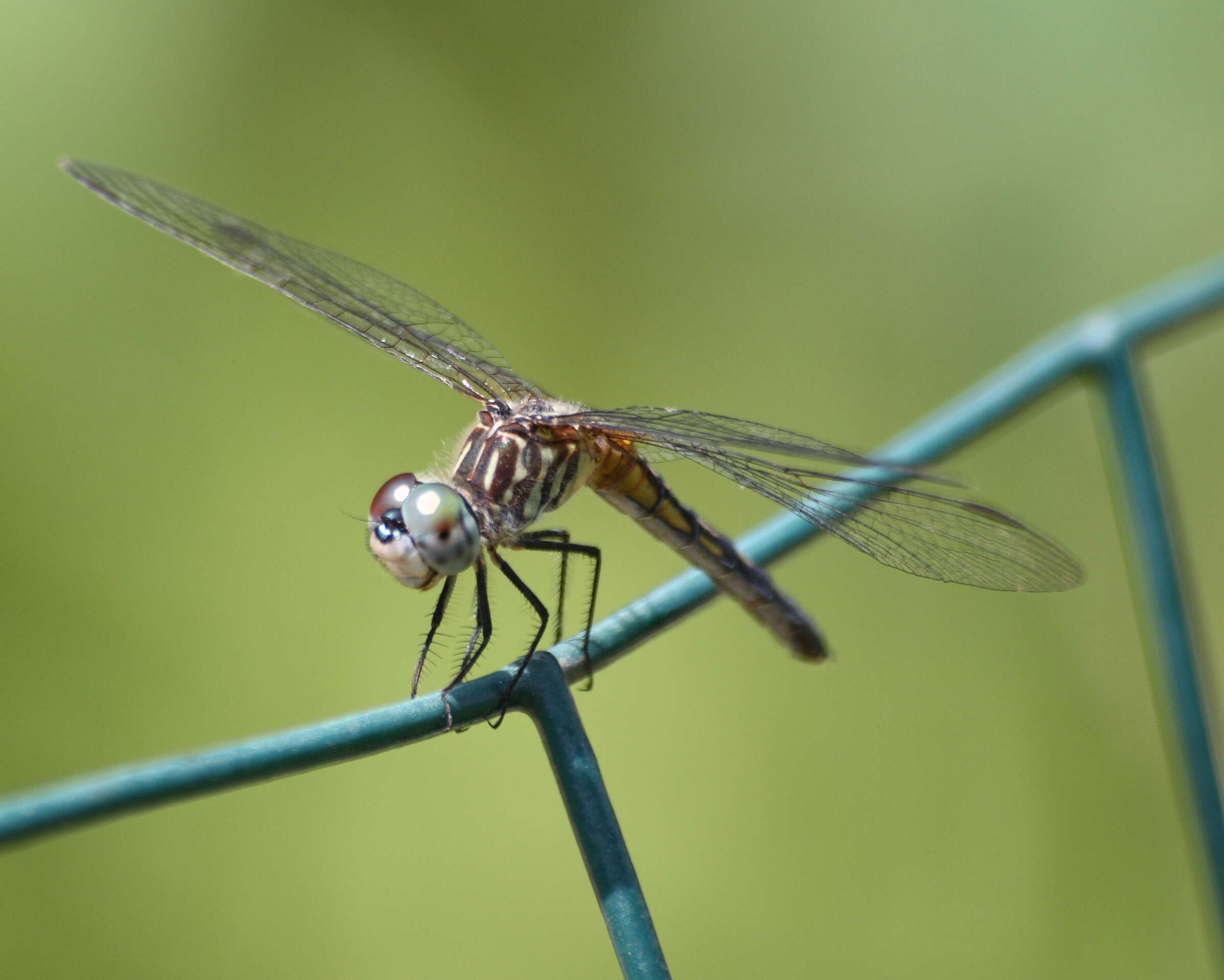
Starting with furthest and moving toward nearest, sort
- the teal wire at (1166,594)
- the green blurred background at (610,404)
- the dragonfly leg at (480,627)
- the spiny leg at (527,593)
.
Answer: the green blurred background at (610,404)
the spiny leg at (527,593)
the dragonfly leg at (480,627)
the teal wire at (1166,594)

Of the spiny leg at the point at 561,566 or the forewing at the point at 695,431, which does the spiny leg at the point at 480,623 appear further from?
the forewing at the point at 695,431

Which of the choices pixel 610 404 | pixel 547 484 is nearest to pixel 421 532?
pixel 547 484

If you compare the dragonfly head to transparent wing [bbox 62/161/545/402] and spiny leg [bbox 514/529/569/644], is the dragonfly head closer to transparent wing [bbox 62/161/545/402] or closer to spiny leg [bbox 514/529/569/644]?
spiny leg [bbox 514/529/569/644]

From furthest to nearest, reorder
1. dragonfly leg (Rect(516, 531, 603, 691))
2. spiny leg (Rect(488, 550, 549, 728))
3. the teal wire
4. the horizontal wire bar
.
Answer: dragonfly leg (Rect(516, 531, 603, 691)) → spiny leg (Rect(488, 550, 549, 728)) → the teal wire → the horizontal wire bar

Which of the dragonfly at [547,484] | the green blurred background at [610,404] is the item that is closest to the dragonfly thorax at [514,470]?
the dragonfly at [547,484]

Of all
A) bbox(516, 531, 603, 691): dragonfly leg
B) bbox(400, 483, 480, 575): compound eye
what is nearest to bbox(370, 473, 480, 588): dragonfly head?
bbox(400, 483, 480, 575): compound eye

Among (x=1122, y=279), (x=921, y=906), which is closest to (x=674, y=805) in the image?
(x=921, y=906)

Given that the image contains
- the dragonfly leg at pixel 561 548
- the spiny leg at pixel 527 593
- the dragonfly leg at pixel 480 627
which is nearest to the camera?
the dragonfly leg at pixel 480 627
